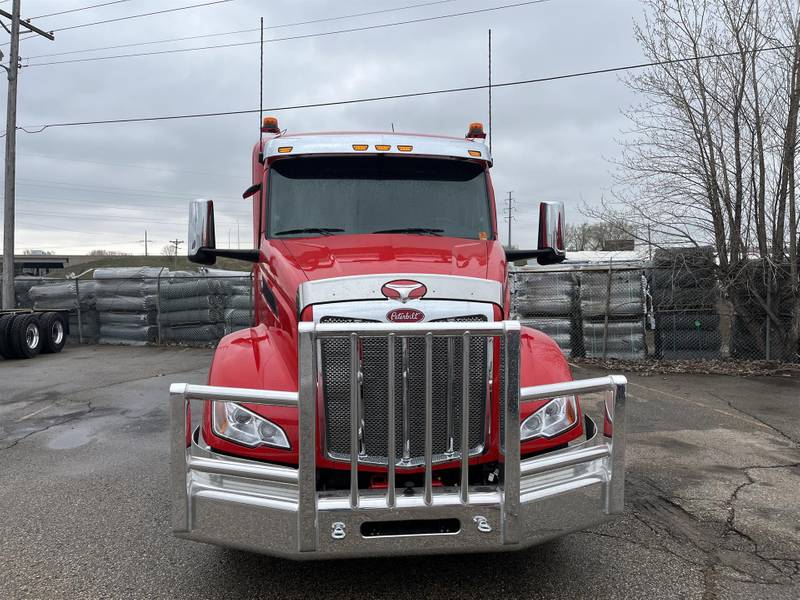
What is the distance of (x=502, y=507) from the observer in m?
2.53

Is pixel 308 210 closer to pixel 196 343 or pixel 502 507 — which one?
pixel 502 507

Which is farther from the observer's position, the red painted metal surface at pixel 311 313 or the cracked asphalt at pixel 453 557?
the cracked asphalt at pixel 453 557

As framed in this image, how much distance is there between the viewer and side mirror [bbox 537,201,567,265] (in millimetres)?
4758

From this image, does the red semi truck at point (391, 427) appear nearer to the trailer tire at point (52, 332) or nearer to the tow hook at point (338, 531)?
the tow hook at point (338, 531)

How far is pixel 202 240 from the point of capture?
4.43 m

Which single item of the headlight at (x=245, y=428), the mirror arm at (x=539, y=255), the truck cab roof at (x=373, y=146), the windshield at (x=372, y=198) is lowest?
the headlight at (x=245, y=428)

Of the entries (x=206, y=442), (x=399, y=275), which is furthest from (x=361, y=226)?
(x=206, y=442)

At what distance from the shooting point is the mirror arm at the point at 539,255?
4762 millimetres

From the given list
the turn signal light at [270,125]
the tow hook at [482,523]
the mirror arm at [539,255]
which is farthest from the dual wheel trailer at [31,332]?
the tow hook at [482,523]

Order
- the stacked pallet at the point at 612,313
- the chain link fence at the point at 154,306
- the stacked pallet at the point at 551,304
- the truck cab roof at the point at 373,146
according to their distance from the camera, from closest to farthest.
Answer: the truck cab roof at the point at 373,146, the stacked pallet at the point at 612,313, the stacked pallet at the point at 551,304, the chain link fence at the point at 154,306

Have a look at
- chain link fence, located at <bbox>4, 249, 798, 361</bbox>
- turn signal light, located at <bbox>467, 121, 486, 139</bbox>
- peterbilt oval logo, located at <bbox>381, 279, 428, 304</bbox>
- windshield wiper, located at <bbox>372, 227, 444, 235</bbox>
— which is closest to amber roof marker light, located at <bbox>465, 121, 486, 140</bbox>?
turn signal light, located at <bbox>467, 121, 486, 139</bbox>

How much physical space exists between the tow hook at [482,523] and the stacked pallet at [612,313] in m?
8.93

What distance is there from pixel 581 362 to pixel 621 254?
20.8m

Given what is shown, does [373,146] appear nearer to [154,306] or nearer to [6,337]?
[6,337]
